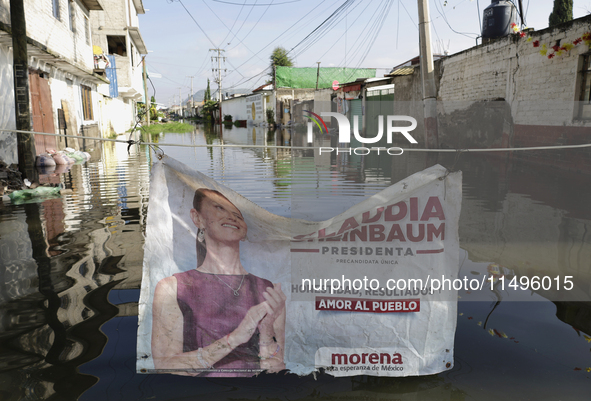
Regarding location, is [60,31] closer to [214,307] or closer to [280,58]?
[214,307]

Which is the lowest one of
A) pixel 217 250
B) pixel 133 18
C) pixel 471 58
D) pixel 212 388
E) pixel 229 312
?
pixel 212 388

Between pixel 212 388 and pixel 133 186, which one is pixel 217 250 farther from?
pixel 133 186

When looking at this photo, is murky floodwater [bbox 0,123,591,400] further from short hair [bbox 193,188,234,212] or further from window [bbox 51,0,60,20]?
window [bbox 51,0,60,20]

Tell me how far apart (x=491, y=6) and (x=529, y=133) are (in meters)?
6.21

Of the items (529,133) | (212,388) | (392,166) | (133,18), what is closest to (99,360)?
(212,388)

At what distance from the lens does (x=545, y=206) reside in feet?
20.8

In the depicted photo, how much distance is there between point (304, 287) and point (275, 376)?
0.55 metres

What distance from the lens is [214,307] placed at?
210cm

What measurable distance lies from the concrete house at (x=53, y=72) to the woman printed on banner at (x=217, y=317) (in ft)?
29.6

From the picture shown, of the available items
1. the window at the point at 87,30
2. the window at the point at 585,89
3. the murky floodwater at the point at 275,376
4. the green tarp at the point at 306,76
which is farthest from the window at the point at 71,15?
the green tarp at the point at 306,76

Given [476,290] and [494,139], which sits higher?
[494,139]

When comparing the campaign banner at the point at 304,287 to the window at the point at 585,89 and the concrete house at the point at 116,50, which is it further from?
the concrete house at the point at 116,50

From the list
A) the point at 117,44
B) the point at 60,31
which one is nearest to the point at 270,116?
the point at 117,44

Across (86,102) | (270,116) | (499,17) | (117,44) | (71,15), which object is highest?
(117,44)
